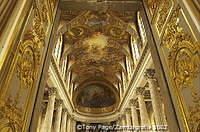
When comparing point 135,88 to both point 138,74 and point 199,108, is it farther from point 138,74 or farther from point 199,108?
point 199,108

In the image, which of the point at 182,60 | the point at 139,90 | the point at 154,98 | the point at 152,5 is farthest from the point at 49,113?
the point at 182,60

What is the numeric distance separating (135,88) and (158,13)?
8331 millimetres

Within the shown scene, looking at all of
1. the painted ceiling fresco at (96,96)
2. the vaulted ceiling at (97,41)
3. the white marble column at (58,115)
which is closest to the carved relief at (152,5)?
the vaulted ceiling at (97,41)

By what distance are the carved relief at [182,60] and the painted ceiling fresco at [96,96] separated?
17.1 meters

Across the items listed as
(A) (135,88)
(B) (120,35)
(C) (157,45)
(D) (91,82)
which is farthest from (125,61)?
(C) (157,45)

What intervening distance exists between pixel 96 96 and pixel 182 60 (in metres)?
17.9

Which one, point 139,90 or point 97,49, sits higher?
point 97,49

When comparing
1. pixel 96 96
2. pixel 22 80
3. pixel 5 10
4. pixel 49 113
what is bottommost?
pixel 22 80

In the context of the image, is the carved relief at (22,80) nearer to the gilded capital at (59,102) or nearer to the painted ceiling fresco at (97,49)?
the painted ceiling fresco at (97,49)

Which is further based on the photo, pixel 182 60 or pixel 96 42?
pixel 96 42

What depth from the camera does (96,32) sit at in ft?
43.2

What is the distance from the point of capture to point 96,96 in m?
20.5

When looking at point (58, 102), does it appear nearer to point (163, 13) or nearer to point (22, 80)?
point (22, 80)

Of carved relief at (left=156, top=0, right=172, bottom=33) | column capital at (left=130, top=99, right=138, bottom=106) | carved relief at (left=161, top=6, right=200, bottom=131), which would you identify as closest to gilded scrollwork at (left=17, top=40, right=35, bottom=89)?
carved relief at (left=161, top=6, right=200, bottom=131)
